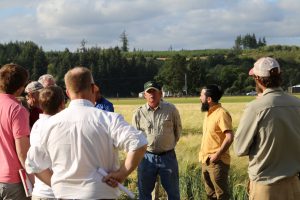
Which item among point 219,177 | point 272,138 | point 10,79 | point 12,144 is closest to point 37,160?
point 12,144

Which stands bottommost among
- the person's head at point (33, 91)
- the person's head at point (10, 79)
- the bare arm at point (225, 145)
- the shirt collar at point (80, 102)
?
the bare arm at point (225, 145)

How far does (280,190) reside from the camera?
4473 mm

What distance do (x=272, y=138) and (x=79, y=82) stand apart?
1.71m

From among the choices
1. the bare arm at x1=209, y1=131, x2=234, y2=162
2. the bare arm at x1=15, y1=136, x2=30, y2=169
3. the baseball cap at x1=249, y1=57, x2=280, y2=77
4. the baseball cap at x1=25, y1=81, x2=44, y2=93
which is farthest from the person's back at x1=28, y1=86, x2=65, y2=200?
the bare arm at x1=209, y1=131, x2=234, y2=162

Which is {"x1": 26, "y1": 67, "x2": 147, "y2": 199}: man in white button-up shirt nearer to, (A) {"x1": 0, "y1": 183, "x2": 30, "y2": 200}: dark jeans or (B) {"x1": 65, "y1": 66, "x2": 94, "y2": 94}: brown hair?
(B) {"x1": 65, "y1": 66, "x2": 94, "y2": 94}: brown hair

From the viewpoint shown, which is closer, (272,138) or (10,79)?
(272,138)

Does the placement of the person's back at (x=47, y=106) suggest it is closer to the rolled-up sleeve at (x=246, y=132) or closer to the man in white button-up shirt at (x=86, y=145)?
the man in white button-up shirt at (x=86, y=145)

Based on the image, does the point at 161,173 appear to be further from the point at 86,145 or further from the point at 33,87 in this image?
the point at 86,145

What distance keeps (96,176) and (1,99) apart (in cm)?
156

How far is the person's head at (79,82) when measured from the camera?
370 centimetres

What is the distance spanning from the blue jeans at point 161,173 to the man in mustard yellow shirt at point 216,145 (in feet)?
1.45

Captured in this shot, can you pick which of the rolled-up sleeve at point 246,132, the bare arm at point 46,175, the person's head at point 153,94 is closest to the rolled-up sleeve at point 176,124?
the person's head at point 153,94

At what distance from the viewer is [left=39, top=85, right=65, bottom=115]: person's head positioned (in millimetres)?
4301

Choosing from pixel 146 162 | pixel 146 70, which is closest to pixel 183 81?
pixel 146 70
